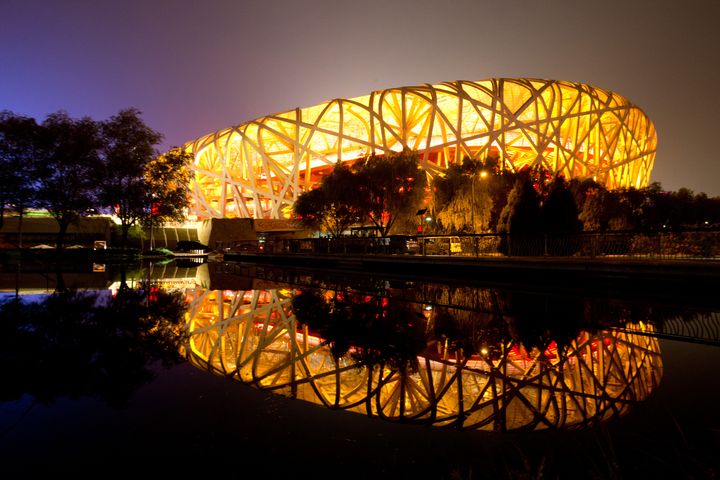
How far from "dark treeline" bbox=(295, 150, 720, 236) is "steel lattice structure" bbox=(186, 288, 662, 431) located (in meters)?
15.0

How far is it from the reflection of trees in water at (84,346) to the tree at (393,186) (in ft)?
66.2

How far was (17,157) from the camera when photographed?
92.5ft

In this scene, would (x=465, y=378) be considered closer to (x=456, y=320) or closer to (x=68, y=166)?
(x=456, y=320)

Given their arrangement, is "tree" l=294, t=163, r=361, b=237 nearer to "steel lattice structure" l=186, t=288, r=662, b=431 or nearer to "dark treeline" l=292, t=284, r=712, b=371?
"dark treeline" l=292, t=284, r=712, b=371

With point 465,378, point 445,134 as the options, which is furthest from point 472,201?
point 445,134

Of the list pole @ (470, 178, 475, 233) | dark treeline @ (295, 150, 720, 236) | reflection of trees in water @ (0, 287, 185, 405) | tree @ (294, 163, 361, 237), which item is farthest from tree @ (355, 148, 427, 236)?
reflection of trees in water @ (0, 287, 185, 405)

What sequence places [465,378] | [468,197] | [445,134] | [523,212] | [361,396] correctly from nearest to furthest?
1. [361,396]
2. [465,378]
3. [523,212]
4. [468,197]
5. [445,134]

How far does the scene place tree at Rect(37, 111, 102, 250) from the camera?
2870 centimetres

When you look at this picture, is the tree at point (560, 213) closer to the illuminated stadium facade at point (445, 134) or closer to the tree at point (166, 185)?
the illuminated stadium facade at point (445, 134)

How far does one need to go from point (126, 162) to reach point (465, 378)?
32.5 metres

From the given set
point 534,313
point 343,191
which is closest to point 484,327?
point 534,313

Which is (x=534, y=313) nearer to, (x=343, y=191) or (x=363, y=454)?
(x=363, y=454)

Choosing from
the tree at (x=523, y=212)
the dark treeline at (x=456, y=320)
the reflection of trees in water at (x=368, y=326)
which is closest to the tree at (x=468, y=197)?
the tree at (x=523, y=212)

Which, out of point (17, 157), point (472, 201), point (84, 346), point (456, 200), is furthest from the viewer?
point (17, 157)
